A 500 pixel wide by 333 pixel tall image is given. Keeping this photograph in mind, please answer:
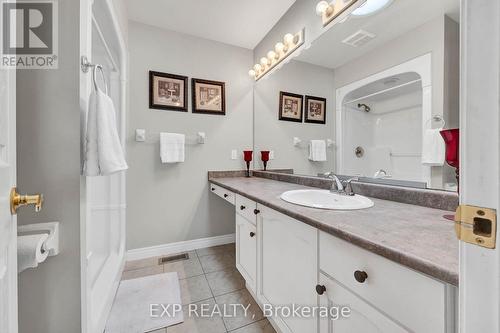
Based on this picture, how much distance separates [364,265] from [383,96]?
0.97 meters

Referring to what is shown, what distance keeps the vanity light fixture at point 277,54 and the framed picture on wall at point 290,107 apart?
34 cm

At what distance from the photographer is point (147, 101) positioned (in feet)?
6.68

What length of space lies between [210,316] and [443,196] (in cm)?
143

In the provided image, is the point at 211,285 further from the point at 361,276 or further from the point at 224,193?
the point at 361,276

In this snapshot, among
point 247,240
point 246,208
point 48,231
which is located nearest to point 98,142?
point 48,231

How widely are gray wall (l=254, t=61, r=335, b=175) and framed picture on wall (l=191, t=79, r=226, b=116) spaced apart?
1.39 feet

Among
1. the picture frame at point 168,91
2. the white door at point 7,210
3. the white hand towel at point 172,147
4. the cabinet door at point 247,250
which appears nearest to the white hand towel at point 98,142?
the white door at point 7,210

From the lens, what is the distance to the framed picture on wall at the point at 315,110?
1.60m

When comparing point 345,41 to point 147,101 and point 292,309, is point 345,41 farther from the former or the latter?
point 147,101

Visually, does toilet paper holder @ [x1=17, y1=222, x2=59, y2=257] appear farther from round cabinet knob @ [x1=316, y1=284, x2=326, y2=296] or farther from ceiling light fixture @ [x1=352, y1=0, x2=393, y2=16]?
ceiling light fixture @ [x1=352, y1=0, x2=393, y2=16]

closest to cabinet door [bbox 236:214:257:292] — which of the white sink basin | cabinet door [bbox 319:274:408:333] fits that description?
the white sink basin

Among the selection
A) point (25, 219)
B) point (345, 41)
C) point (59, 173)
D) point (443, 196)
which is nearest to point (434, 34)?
A: point (345, 41)

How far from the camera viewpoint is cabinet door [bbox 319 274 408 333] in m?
0.56

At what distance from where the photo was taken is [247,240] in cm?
141
